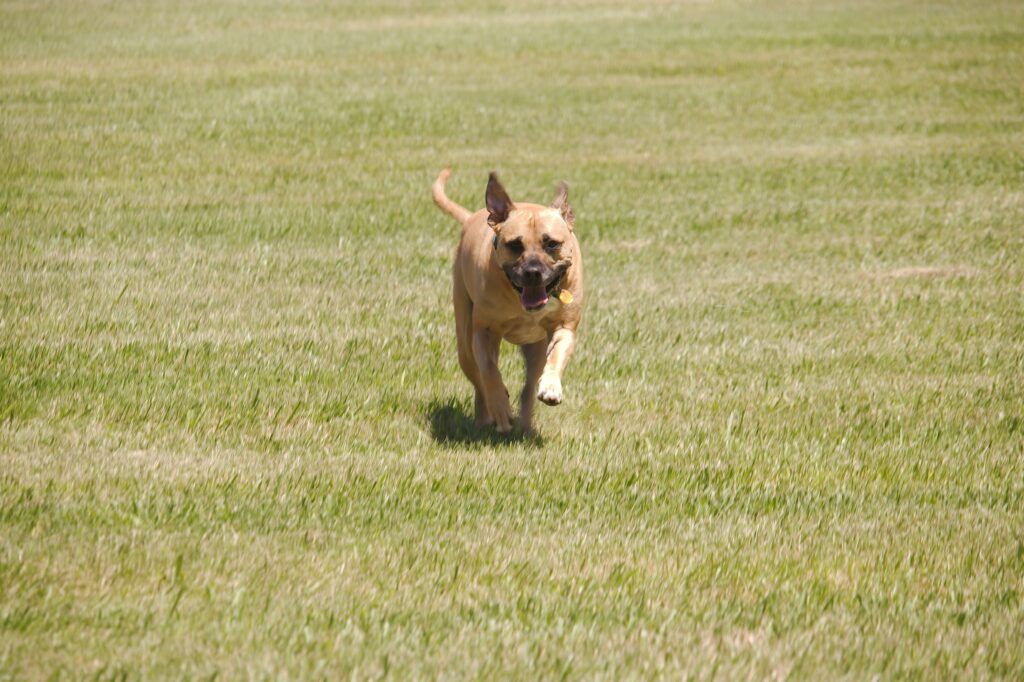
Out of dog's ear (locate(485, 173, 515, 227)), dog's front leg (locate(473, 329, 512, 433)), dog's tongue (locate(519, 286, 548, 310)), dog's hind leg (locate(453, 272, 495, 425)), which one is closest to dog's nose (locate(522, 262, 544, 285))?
dog's tongue (locate(519, 286, 548, 310))

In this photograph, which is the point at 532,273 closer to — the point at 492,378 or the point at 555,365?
the point at 555,365

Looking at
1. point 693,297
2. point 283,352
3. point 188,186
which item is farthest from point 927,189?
point 283,352

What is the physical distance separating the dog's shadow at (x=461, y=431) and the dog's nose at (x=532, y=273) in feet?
3.25

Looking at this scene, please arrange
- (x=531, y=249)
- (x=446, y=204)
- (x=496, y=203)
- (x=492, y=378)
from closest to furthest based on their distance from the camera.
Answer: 1. (x=531, y=249)
2. (x=496, y=203)
3. (x=492, y=378)
4. (x=446, y=204)

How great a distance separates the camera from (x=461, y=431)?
808 cm

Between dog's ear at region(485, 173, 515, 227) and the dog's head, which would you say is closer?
the dog's head

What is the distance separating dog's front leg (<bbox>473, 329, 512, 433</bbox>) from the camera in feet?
25.3

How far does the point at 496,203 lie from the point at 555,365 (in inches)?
34.5

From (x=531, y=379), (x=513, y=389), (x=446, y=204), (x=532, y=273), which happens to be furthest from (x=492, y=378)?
(x=446, y=204)

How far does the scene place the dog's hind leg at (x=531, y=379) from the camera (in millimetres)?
7984

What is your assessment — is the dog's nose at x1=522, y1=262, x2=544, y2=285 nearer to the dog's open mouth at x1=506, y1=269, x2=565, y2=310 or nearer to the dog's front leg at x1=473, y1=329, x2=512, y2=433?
the dog's open mouth at x1=506, y1=269, x2=565, y2=310

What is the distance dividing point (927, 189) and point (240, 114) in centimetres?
934

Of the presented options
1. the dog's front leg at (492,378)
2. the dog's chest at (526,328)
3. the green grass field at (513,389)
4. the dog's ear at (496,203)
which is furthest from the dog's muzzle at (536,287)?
the green grass field at (513,389)

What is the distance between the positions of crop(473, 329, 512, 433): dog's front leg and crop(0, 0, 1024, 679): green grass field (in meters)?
0.14
